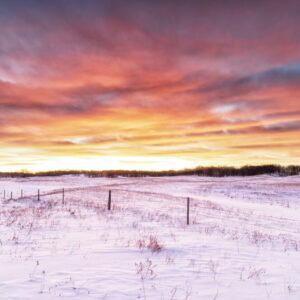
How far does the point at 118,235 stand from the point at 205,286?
599 centimetres

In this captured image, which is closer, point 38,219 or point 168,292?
point 168,292

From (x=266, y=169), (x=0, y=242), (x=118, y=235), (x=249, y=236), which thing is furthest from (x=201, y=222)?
(x=266, y=169)

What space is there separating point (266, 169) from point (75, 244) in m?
138

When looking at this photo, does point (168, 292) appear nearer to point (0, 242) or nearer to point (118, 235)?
point (118, 235)

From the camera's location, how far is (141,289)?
615 cm

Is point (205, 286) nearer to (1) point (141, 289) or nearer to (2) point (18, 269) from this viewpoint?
(1) point (141, 289)

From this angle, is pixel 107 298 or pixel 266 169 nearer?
pixel 107 298

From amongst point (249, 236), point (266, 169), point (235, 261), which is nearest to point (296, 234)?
point (249, 236)

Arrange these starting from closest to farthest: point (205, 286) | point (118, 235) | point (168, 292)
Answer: point (168, 292) → point (205, 286) → point (118, 235)

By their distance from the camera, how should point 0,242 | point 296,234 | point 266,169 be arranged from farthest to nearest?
point 266,169 < point 296,234 < point 0,242

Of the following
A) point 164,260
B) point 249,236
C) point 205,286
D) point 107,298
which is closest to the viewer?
point 107,298

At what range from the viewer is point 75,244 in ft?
33.2

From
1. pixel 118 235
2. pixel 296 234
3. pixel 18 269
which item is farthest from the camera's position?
pixel 296 234

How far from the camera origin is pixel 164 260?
8523 millimetres
